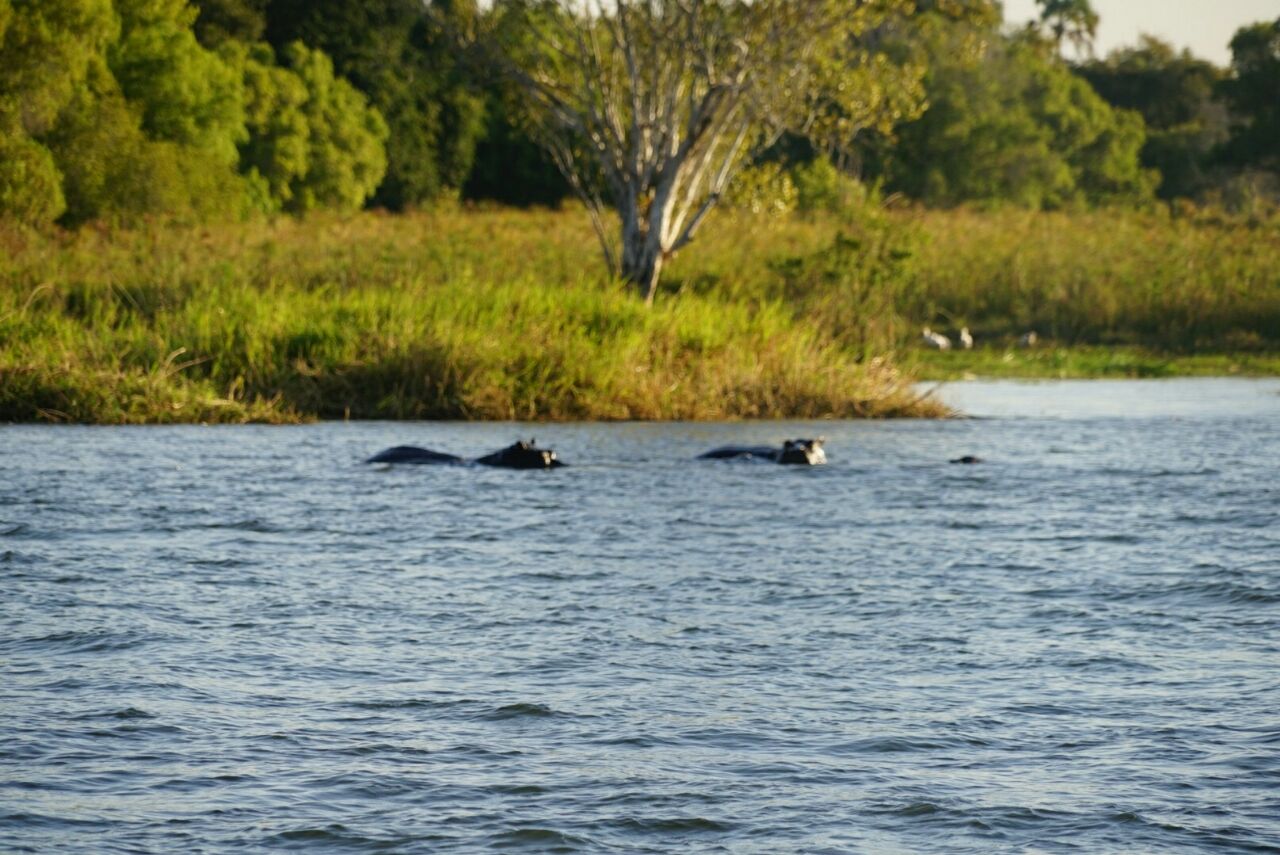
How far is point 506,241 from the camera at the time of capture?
35.2 meters

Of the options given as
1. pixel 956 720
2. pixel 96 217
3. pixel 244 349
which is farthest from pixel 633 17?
pixel 956 720

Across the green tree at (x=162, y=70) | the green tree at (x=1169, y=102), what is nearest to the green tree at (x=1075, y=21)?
the green tree at (x=1169, y=102)

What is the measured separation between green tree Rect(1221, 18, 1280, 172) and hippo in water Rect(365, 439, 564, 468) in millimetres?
45257

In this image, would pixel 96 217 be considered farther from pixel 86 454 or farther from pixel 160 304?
pixel 86 454

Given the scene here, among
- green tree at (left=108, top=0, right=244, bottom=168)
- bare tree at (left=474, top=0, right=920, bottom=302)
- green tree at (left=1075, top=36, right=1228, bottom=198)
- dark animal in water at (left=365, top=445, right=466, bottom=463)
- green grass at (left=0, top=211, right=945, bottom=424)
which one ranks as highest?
green tree at (left=1075, top=36, right=1228, bottom=198)

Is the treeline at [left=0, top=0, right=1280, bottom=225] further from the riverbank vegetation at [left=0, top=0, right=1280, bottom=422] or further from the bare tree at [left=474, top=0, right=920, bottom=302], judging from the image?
the bare tree at [left=474, top=0, right=920, bottom=302]

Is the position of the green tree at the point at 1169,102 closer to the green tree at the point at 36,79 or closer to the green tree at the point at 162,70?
the green tree at the point at 162,70

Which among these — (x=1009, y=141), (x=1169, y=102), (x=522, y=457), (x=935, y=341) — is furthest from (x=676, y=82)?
(x=1169, y=102)

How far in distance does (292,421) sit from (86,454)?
13.7 feet

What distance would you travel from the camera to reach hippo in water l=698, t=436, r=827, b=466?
16969 mm

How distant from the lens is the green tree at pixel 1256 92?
57.1 meters

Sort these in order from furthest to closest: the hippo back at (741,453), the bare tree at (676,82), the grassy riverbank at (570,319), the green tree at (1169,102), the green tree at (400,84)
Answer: the green tree at (1169,102), the green tree at (400,84), the bare tree at (676,82), the grassy riverbank at (570,319), the hippo back at (741,453)

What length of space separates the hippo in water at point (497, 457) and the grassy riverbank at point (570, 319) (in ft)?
13.9

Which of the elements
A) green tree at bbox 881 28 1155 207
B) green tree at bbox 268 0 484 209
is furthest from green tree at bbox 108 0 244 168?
green tree at bbox 881 28 1155 207
